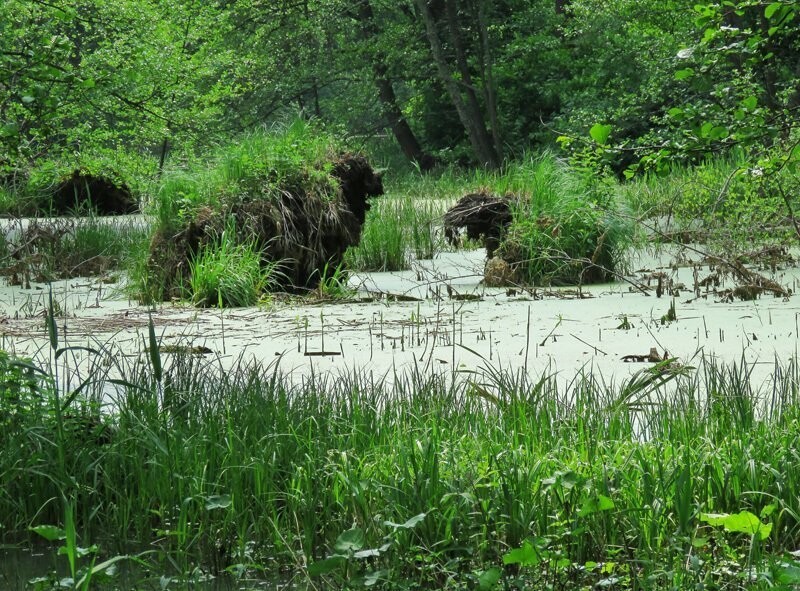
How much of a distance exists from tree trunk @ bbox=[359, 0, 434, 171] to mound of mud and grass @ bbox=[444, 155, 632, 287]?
42.4 ft

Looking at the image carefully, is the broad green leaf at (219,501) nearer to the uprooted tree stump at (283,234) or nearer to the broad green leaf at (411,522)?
the broad green leaf at (411,522)

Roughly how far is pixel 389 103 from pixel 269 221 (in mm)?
15000

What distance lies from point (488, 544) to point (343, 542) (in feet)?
1.38

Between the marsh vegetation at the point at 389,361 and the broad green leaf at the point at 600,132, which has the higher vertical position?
the broad green leaf at the point at 600,132

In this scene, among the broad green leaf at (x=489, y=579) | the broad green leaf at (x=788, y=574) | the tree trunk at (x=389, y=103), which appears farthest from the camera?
the tree trunk at (x=389, y=103)

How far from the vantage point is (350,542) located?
269 centimetres

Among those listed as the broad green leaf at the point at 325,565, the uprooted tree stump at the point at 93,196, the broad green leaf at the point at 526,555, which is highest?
the uprooted tree stump at the point at 93,196

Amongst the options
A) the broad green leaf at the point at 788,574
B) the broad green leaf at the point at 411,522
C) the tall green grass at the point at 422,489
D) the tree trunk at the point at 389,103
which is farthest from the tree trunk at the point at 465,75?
the broad green leaf at the point at 788,574

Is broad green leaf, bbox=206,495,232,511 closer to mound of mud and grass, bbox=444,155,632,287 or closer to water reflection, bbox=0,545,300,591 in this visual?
water reflection, bbox=0,545,300,591

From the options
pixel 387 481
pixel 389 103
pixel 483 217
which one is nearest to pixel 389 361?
pixel 387 481

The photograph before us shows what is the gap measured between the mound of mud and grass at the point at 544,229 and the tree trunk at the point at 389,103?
508 inches

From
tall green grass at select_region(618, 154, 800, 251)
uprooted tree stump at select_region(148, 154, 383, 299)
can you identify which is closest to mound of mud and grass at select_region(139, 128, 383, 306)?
uprooted tree stump at select_region(148, 154, 383, 299)

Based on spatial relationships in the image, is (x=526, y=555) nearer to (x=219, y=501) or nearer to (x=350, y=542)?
(x=350, y=542)

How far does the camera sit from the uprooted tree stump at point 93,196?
1317 cm
